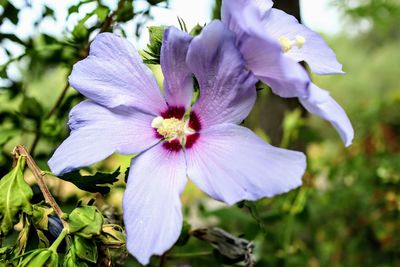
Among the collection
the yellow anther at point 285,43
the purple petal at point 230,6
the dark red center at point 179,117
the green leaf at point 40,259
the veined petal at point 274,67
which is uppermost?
the purple petal at point 230,6

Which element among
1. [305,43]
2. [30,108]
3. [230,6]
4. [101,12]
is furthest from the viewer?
[30,108]

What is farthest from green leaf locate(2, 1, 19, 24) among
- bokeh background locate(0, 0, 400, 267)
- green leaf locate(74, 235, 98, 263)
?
green leaf locate(74, 235, 98, 263)

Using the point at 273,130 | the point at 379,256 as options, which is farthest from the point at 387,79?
the point at 273,130

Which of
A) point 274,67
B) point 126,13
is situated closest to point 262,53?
point 274,67

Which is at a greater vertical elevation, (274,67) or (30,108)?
(274,67)

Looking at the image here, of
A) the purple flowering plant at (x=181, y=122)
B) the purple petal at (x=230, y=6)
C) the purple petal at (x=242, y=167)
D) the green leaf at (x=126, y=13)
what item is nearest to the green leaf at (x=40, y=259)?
the purple flowering plant at (x=181, y=122)

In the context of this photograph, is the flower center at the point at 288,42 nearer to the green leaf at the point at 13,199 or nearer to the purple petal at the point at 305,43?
the purple petal at the point at 305,43

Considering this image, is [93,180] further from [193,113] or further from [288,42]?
[288,42]

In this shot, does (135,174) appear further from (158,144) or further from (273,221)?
(273,221)
